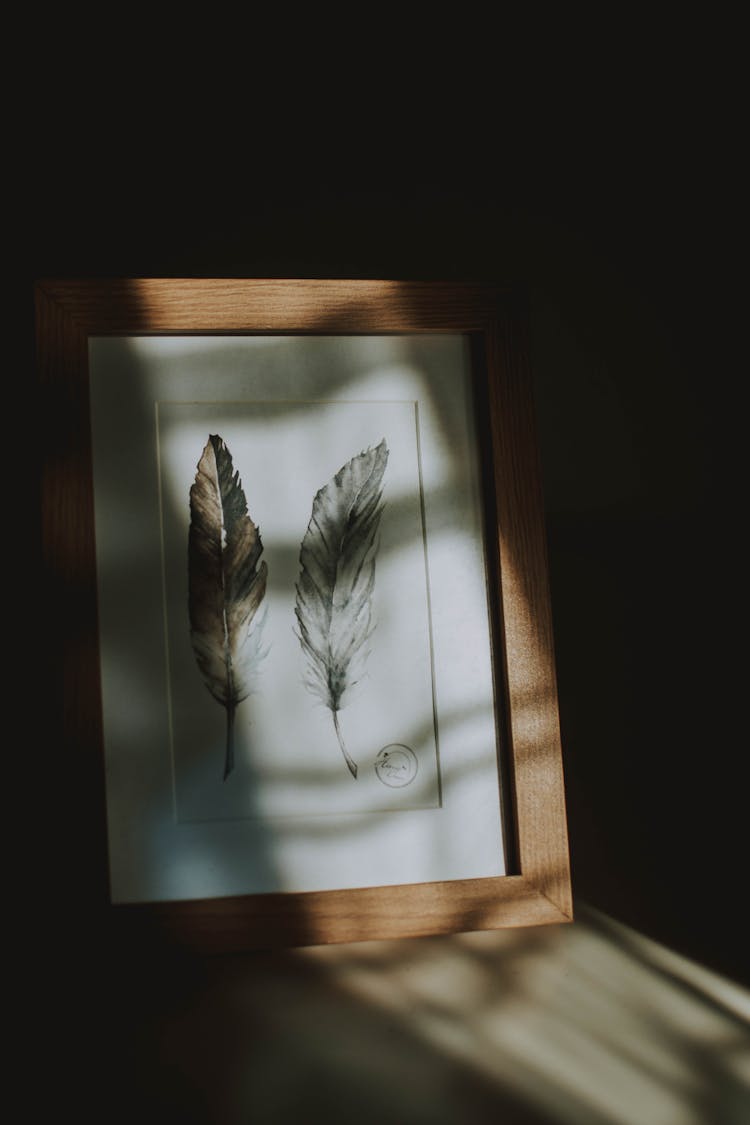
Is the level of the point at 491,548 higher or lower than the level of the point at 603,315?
lower

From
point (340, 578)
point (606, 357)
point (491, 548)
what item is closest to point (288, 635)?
point (340, 578)

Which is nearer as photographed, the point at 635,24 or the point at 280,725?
the point at 280,725

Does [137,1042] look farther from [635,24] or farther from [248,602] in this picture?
[635,24]

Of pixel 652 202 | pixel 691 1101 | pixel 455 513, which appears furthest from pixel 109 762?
pixel 652 202

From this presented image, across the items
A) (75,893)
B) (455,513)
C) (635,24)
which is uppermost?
(635,24)
